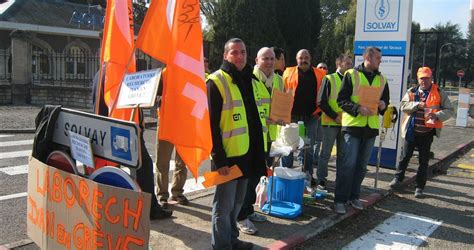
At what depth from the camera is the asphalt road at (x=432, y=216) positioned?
5125 mm

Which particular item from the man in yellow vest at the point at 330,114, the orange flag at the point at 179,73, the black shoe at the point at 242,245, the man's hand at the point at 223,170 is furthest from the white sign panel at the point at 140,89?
the man in yellow vest at the point at 330,114

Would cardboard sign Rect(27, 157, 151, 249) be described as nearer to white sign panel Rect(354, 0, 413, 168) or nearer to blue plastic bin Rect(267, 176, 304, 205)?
blue plastic bin Rect(267, 176, 304, 205)

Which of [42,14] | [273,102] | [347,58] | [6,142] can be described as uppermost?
A: [42,14]

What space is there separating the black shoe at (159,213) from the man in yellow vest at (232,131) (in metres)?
1.24

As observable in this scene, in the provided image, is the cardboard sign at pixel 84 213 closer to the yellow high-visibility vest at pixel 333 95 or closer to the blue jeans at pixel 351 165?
the blue jeans at pixel 351 165

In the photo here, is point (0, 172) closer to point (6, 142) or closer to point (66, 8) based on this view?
point (6, 142)

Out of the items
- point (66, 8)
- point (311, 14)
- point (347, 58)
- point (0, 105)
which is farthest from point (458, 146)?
point (66, 8)

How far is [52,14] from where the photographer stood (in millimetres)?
32469

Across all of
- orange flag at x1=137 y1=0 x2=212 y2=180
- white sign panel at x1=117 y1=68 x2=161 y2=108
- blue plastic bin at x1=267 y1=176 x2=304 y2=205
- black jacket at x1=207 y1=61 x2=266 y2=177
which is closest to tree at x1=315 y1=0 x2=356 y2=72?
blue plastic bin at x1=267 y1=176 x2=304 y2=205

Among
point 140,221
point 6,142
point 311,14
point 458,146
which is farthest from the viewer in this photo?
point 311,14

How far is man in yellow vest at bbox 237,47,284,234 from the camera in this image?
196 inches

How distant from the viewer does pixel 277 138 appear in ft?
19.6

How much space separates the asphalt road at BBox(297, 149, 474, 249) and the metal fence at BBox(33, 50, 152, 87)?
14.1 m

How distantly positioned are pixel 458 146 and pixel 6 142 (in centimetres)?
1167
